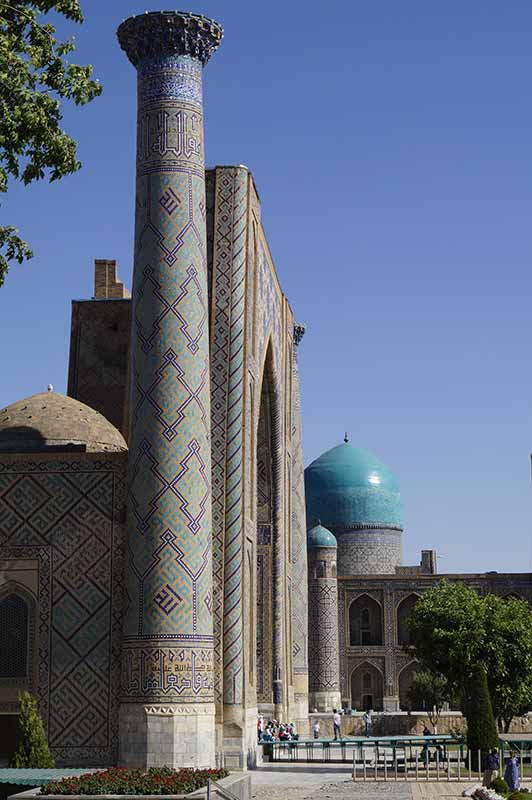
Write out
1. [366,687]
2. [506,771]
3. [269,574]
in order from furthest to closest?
[366,687], [269,574], [506,771]

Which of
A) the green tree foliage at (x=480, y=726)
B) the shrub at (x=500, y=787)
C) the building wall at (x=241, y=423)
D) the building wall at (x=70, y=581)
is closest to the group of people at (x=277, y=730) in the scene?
the building wall at (x=241, y=423)

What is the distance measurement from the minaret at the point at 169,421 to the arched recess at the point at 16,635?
139 cm

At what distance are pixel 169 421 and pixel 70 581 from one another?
2301 mm

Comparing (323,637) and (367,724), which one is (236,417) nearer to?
(367,724)

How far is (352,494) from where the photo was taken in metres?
42.0

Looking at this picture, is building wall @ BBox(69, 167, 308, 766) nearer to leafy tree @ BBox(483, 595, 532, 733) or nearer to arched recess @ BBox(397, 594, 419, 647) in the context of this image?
leafy tree @ BBox(483, 595, 532, 733)

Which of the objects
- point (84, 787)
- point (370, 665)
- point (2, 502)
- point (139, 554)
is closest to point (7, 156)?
point (84, 787)

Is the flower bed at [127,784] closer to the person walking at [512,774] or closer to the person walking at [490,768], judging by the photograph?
the person walking at [512,774]

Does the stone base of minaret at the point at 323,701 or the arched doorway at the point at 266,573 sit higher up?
the arched doorway at the point at 266,573

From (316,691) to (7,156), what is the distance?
26553mm

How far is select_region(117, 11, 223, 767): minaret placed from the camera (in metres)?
13.0

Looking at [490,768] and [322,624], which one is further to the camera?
[322,624]

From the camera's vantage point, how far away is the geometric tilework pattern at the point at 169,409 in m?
13.1

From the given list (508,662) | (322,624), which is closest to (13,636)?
(508,662)
